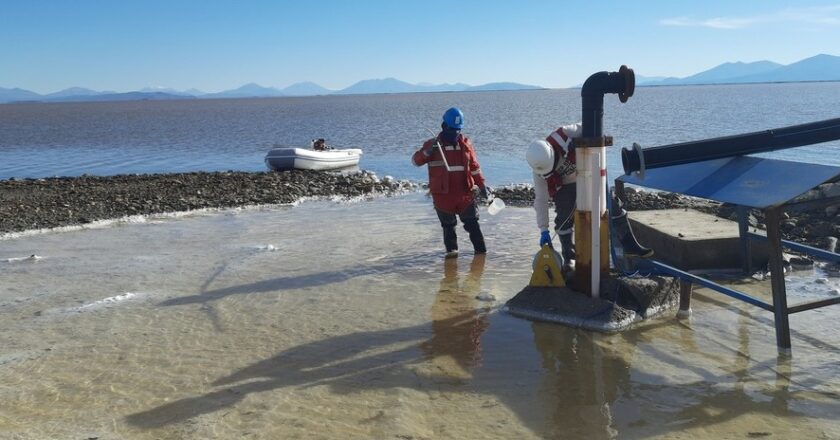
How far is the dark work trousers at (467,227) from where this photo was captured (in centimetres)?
956

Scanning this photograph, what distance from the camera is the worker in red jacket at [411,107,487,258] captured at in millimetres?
9156

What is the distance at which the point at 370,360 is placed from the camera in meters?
5.85

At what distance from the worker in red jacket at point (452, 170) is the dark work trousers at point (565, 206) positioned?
1.88 meters

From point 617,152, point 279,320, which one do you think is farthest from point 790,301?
point 617,152

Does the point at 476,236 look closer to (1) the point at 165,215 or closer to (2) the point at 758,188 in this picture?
(2) the point at 758,188

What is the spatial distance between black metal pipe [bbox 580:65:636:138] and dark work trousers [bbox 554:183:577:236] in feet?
3.76

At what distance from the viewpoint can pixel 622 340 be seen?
6.12 m

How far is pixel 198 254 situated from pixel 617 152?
21.9 m

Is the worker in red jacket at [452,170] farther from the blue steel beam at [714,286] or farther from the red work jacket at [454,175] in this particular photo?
the blue steel beam at [714,286]

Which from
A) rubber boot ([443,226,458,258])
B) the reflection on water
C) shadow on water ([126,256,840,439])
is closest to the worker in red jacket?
rubber boot ([443,226,458,258])

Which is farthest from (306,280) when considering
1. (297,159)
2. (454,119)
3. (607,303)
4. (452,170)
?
(297,159)

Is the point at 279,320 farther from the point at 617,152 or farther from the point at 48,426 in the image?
the point at 617,152

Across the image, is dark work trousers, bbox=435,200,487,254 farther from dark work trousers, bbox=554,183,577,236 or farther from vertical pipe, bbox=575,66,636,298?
vertical pipe, bbox=575,66,636,298

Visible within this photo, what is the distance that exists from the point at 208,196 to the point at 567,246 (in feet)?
34.4
